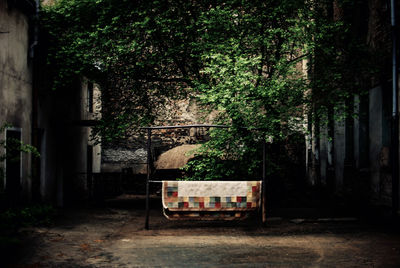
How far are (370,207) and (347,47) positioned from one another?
437 centimetres

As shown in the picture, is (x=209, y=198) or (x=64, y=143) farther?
(x=64, y=143)

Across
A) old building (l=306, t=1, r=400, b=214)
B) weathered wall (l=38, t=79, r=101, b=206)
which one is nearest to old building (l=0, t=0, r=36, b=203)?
weathered wall (l=38, t=79, r=101, b=206)

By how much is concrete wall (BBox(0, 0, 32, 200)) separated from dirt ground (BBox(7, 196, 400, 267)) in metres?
2.59

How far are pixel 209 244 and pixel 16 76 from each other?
6.76 m

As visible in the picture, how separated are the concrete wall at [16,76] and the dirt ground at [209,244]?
259cm

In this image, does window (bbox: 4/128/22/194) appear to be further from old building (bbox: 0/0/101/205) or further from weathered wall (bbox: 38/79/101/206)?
weathered wall (bbox: 38/79/101/206)

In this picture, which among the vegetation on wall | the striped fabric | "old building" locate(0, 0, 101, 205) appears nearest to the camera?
the striped fabric

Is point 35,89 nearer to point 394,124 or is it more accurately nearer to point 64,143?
point 64,143

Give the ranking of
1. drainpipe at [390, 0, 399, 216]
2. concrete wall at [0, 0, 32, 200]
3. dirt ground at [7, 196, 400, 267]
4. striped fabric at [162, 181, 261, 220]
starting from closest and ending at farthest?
dirt ground at [7, 196, 400, 267] < striped fabric at [162, 181, 261, 220] < drainpipe at [390, 0, 399, 216] < concrete wall at [0, 0, 32, 200]

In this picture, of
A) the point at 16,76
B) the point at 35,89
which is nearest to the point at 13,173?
the point at 16,76

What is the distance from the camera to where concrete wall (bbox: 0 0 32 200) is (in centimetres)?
1167

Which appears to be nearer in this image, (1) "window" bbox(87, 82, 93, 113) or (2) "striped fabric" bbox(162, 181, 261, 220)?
(2) "striped fabric" bbox(162, 181, 261, 220)

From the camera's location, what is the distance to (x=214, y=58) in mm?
12023

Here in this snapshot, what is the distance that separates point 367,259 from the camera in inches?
294
